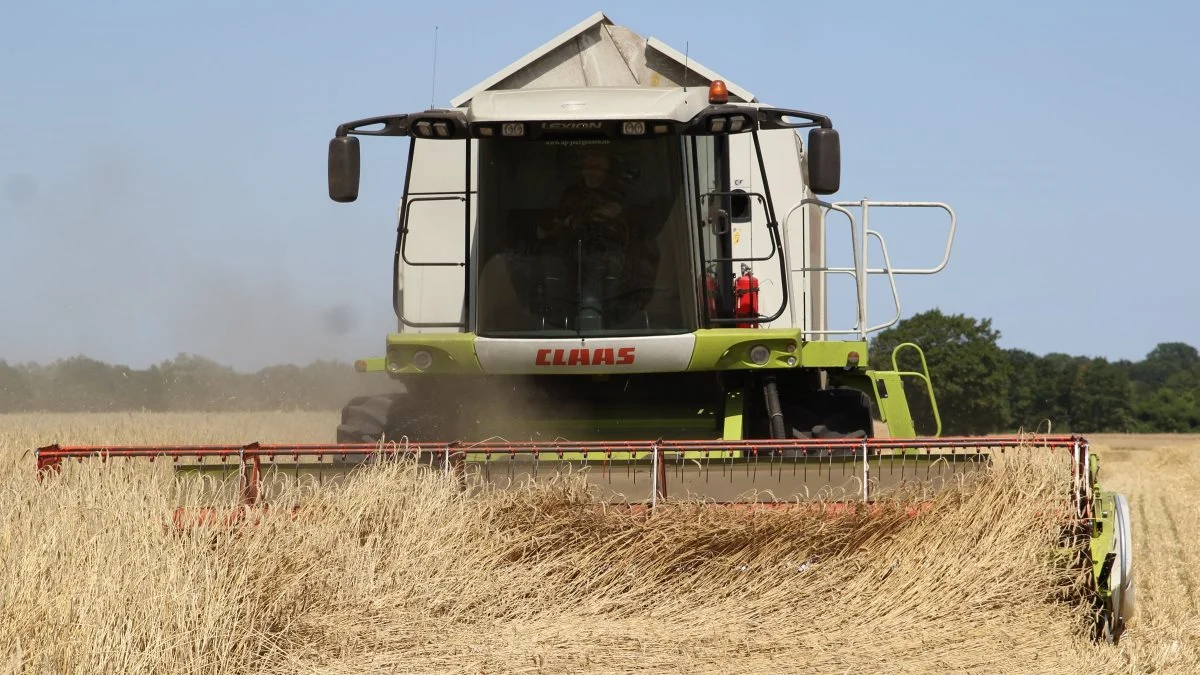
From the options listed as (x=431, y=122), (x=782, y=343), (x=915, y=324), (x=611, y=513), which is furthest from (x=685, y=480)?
(x=915, y=324)

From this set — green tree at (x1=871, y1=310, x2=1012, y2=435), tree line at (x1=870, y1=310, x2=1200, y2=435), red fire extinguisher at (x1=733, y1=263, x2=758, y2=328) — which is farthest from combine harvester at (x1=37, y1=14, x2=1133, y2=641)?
green tree at (x1=871, y1=310, x2=1012, y2=435)

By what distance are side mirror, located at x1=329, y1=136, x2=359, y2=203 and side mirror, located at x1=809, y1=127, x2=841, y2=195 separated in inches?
79.5

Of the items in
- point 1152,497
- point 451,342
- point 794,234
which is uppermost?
point 794,234

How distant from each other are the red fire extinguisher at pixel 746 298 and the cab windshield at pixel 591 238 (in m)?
0.52

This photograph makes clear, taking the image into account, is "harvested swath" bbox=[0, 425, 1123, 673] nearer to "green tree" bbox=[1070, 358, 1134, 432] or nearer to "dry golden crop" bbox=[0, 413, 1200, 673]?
"dry golden crop" bbox=[0, 413, 1200, 673]

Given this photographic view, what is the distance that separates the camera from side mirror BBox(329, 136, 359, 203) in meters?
6.79

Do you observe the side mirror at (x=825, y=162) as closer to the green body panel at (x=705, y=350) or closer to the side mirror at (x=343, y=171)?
the green body panel at (x=705, y=350)

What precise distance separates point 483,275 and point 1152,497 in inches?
444

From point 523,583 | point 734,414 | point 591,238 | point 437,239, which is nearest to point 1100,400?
point 734,414

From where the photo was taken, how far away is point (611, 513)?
595cm

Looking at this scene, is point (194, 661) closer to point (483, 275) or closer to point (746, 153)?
point (483, 275)

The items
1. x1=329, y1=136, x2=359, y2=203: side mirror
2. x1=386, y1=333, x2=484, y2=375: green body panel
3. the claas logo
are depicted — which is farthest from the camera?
x1=386, y1=333, x2=484, y2=375: green body panel

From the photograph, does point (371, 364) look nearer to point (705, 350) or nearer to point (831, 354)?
point (705, 350)

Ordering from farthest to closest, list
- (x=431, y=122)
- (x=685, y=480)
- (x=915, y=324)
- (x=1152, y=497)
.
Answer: (x=915, y=324), (x=1152, y=497), (x=431, y=122), (x=685, y=480)
